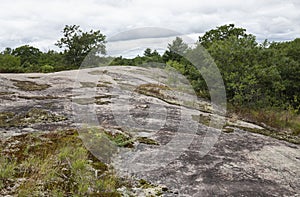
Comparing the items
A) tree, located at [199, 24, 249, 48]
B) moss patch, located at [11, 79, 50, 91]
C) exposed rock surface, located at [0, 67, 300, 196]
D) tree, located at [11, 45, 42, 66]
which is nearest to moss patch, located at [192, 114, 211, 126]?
exposed rock surface, located at [0, 67, 300, 196]

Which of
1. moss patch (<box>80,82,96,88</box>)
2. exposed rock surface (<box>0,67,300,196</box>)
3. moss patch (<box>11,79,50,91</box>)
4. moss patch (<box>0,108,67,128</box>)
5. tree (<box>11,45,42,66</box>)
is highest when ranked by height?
tree (<box>11,45,42,66</box>)

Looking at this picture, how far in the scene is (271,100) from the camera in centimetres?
2152

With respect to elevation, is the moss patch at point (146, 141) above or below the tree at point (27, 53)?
below

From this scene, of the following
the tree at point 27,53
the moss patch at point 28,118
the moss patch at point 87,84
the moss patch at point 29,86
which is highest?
the tree at point 27,53

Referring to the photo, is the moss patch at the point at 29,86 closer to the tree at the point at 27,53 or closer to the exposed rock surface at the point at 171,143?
the exposed rock surface at the point at 171,143

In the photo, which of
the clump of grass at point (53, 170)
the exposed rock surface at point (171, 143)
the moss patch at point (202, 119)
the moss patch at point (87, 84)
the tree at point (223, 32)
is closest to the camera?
the clump of grass at point (53, 170)

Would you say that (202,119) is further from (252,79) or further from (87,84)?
(87,84)

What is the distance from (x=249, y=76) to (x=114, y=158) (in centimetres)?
1475

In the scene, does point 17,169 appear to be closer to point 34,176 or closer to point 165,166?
point 34,176

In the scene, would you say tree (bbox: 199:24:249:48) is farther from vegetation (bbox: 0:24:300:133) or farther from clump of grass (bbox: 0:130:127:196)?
clump of grass (bbox: 0:130:127:196)

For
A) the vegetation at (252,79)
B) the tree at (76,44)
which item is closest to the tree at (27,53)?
the tree at (76,44)

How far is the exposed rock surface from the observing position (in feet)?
21.9

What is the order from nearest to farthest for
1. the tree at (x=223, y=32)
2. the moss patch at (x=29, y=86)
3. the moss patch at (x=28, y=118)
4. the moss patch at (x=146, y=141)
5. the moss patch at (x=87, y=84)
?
the moss patch at (x=146, y=141) < the moss patch at (x=28, y=118) < the moss patch at (x=29, y=86) < the moss patch at (x=87, y=84) < the tree at (x=223, y=32)

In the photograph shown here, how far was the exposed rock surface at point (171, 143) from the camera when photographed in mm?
6664
